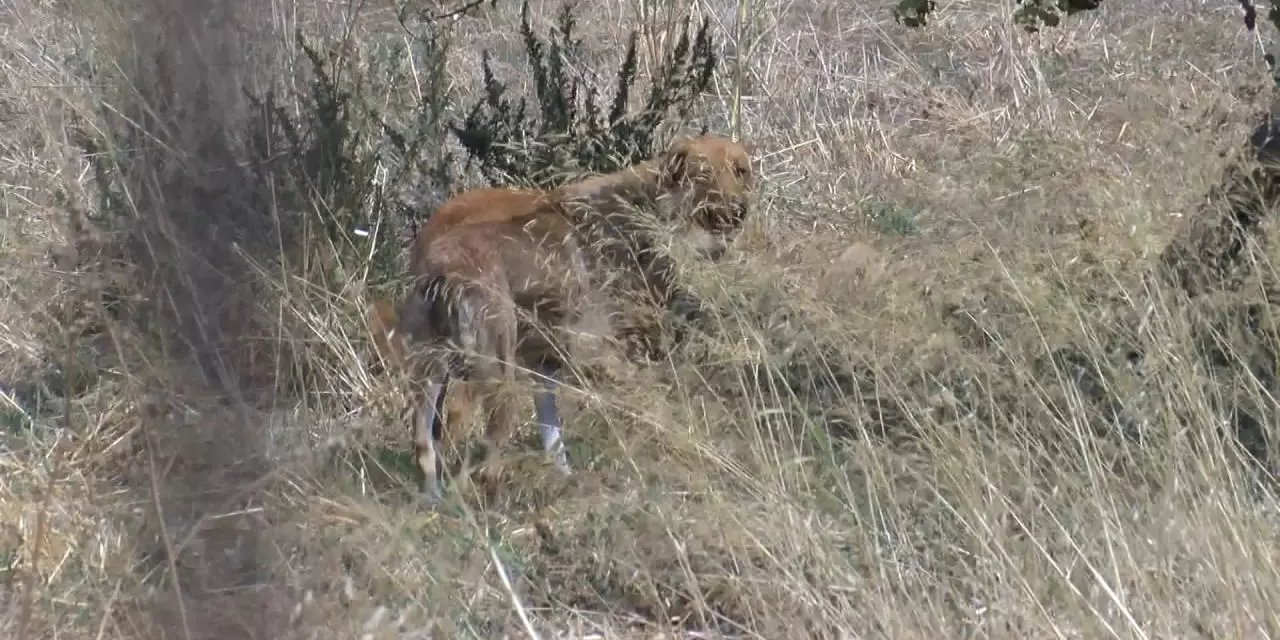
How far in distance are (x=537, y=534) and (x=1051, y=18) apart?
2157 millimetres

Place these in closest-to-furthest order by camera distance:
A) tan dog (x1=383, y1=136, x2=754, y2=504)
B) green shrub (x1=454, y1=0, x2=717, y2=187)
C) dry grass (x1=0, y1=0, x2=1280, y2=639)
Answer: dry grass (x1=0, y1=0, x2=1280, y2=639)
tan dog (x1=383, y1=136, x2=754, y2=504)
green shrub (x1=454, y1=0, x2=717, y2=187)

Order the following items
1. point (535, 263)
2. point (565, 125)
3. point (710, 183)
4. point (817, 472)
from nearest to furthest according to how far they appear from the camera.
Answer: point (817, 472)
point (535, 263)
point (710, 183)
point (565, 125)

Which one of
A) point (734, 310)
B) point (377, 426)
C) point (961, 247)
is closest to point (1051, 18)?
point (961, 247)

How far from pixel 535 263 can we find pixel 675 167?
2.20 ft

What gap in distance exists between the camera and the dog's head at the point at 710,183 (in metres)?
4.81

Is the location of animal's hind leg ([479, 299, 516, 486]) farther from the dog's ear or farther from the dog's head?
the dog's ear

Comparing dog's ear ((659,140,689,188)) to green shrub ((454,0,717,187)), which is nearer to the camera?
dog's ear ((659,140,689,188))

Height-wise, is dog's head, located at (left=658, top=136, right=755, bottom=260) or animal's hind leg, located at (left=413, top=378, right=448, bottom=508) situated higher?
dog's head, located at (left=658, top=136, right=755, bottom=260)

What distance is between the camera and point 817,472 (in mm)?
3568

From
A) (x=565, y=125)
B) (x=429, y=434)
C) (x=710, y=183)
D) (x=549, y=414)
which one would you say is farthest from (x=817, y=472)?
(x=565, y=125)

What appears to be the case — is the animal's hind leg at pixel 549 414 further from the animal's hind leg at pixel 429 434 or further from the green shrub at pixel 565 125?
the green shrub at pixel 565 125

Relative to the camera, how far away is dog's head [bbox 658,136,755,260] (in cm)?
481

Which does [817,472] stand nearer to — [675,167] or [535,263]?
[535,263]

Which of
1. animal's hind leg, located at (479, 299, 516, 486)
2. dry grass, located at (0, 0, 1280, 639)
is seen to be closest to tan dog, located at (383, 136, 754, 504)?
animal's hind leg, located at (479, 299, 516, 486)
